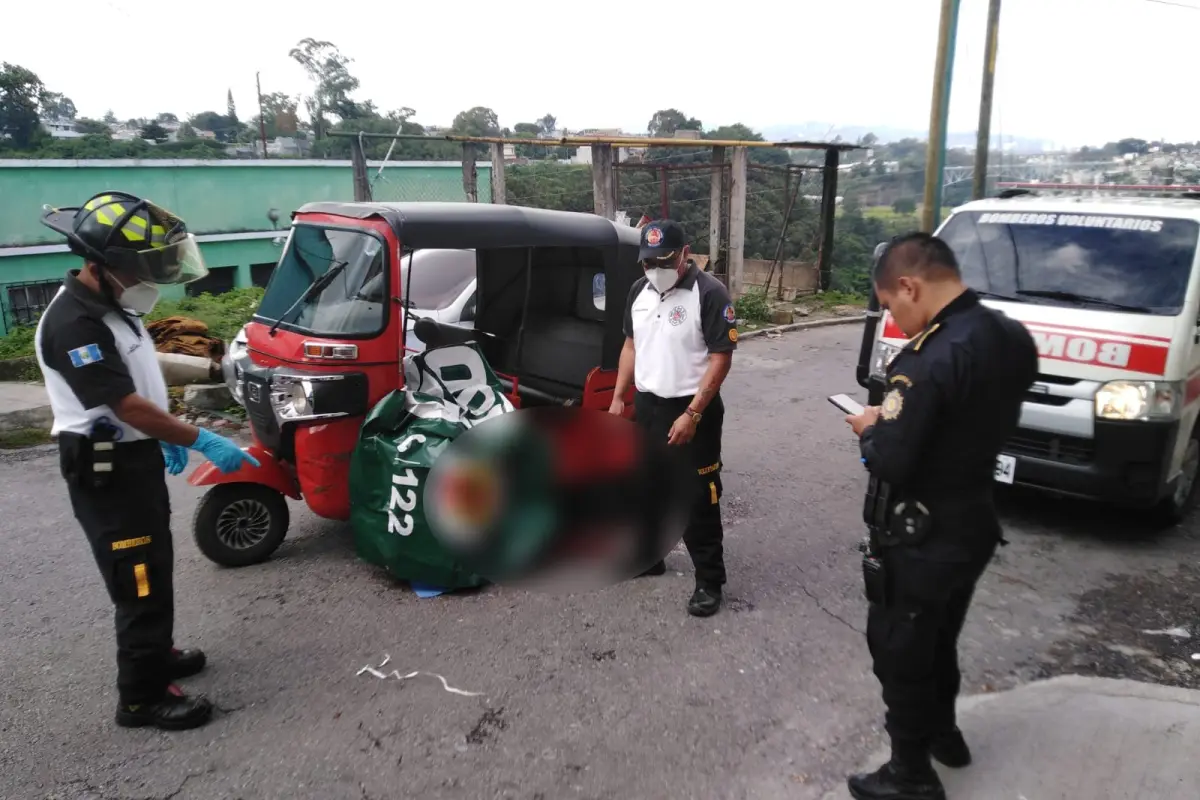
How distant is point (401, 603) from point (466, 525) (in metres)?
0.73

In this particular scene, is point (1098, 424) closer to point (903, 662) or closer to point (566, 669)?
point (903, 662)

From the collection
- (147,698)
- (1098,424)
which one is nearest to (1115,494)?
(1098,424)

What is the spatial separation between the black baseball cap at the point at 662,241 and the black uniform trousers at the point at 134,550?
2219mm

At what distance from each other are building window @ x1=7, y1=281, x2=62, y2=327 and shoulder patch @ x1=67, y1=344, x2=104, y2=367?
1551cm

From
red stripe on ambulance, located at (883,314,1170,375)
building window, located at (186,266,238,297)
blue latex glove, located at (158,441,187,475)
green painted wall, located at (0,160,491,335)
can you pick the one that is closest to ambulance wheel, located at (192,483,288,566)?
blue latex glove, located at (158,441,187,475)

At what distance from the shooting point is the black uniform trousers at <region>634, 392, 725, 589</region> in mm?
3906

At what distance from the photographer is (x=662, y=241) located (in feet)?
12.4

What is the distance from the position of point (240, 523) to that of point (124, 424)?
5.16 ft

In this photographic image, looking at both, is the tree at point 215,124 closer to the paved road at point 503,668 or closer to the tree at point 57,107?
the tree at point 57,107

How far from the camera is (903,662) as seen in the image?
8.26 feet

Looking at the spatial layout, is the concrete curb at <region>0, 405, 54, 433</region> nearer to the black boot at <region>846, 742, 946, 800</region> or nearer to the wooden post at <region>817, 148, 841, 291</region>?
the black boot at <region>846, 742, 946, 800</region>

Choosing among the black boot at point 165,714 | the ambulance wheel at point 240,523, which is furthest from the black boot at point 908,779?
the ambulance wheel at point 240,523

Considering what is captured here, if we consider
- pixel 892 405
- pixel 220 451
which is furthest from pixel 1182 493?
pixel 220 451

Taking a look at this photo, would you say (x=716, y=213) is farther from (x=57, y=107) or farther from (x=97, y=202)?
(x=57, y=107)
